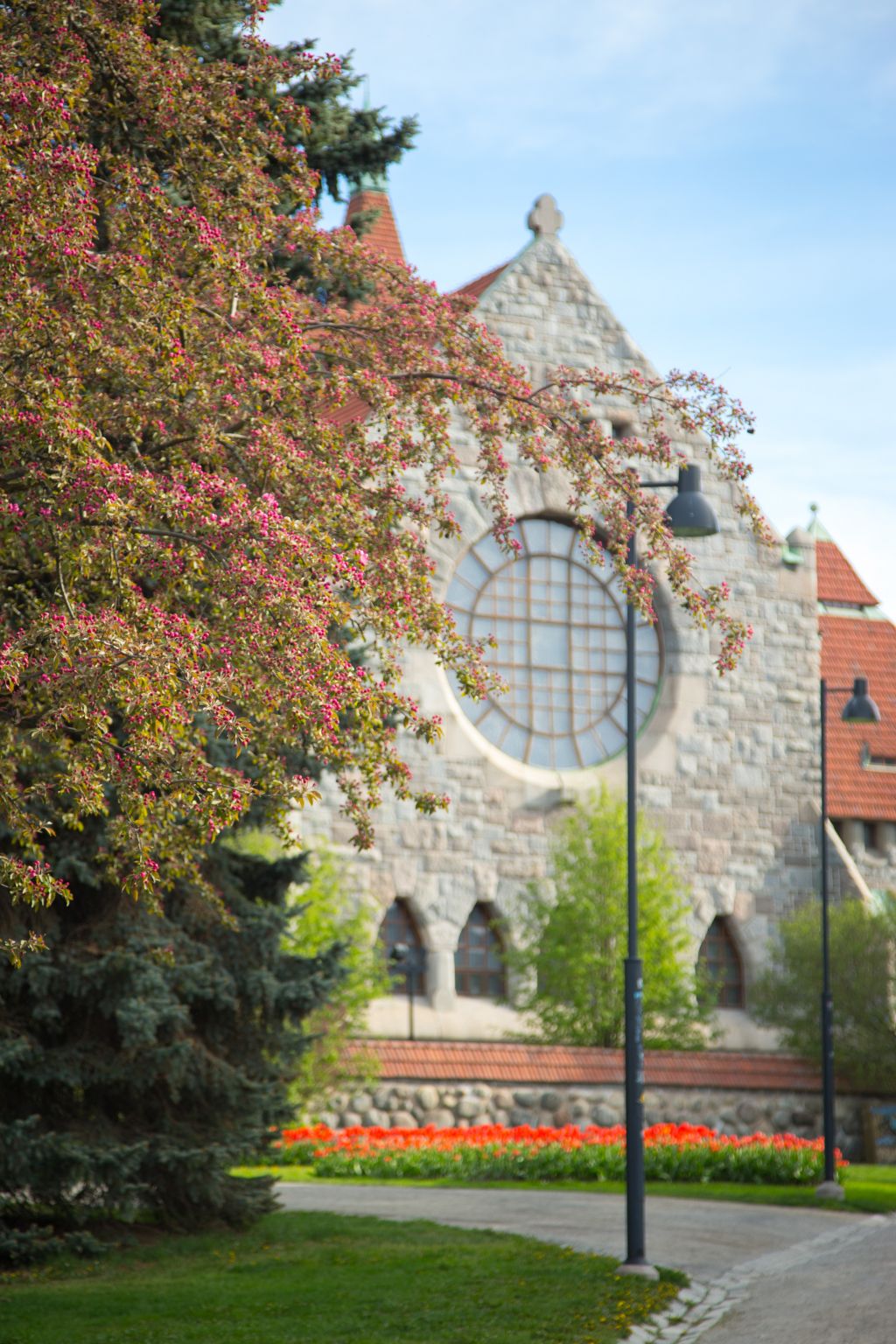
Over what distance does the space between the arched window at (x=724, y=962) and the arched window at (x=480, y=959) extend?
14.1ft

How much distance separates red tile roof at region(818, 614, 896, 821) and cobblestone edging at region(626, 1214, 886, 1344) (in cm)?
1927

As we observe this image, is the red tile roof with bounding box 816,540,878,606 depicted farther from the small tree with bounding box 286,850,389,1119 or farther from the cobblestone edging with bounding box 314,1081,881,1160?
the small tree with bounding box 286,850,389,1119

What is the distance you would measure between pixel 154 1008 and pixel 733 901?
21046 millimetres

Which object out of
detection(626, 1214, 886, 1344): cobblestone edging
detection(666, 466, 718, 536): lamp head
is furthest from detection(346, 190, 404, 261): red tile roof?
detection(626, 1214, 886, 1344): cobblestone edging

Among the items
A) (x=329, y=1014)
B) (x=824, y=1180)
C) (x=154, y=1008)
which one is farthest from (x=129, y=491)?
(x=329, y=1014)

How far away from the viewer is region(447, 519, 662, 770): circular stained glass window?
107ft

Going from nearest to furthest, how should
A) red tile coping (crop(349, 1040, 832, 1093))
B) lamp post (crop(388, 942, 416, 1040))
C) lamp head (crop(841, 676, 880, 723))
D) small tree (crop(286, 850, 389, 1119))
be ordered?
lamp head (crop(841, 676, 880, 723)) → small tree (crop(286, 850, 389, 1119)) → red tile coping (crop(349, 1040, 832, 1093)) → lamp post (crop(388, 942, 416, 1040))

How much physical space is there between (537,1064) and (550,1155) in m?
5.55

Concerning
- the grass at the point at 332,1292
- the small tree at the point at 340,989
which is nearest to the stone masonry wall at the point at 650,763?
the small tree at the point at 340,989

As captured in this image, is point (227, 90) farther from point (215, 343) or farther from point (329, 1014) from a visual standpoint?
point (329, 1014)

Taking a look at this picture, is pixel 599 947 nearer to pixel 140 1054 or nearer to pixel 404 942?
pixel 404 942

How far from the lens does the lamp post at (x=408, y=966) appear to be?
1147 inches

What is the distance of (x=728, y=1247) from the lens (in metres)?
15.5

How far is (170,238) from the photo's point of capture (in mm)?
9695
